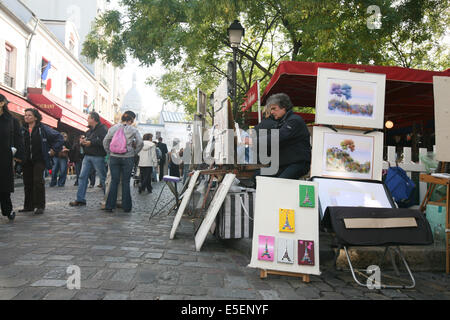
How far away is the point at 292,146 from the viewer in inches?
155

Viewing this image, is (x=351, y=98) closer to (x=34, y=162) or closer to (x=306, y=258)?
(x=306, y=258)

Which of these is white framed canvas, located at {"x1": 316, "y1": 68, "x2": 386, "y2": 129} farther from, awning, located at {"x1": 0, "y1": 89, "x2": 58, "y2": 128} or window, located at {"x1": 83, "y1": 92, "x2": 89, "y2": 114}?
window, located at {"x1": 83, "y1": 92, "x2": 89, "y2": 114}

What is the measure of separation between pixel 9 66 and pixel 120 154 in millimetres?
12281

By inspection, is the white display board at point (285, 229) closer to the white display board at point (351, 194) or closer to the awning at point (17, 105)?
the white display board at point (351, 194)

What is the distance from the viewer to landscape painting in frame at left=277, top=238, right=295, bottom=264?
10.9 ft

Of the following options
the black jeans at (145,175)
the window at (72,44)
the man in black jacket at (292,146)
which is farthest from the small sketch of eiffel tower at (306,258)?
the window at (72,44)

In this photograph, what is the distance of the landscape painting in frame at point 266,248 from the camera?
3326mm

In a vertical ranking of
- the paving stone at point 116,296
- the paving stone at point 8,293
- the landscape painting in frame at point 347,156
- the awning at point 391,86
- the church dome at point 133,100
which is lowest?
the paving stone at point 116,296

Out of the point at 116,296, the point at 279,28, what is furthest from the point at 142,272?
the point at 279,28

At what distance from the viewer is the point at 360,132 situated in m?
4.54
